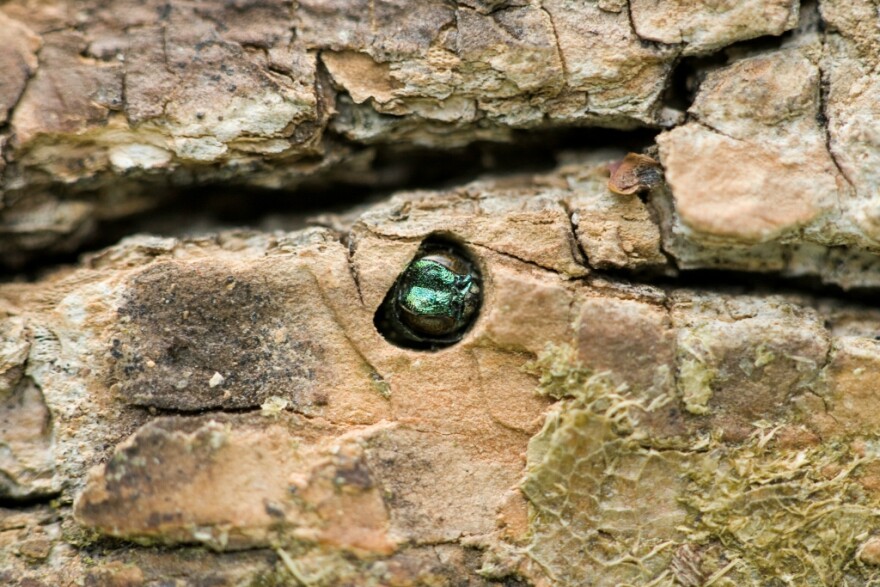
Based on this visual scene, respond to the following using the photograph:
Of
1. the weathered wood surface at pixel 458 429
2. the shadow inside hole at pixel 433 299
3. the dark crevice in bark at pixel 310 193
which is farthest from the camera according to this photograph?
the dark crevice in bark at pixel 310 193

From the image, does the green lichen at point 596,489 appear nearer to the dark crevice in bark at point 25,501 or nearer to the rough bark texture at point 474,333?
the rough bark texture at point 474,333

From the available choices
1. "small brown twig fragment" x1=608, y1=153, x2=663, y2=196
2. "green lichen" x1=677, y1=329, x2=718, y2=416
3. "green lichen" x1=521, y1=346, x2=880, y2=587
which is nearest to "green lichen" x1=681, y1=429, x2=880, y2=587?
"green lichen" x1=521, y1=346, x2=880, y2=587

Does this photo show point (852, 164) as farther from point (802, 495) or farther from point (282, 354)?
point (282, 354)

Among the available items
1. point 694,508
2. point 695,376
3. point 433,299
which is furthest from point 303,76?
point 694,508

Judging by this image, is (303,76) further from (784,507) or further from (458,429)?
(784,507)

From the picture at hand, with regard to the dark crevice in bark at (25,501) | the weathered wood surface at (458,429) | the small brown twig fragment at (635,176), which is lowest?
the dark crevice in bark at (25,501)

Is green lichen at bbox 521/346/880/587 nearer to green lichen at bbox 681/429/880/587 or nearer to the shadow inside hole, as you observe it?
green lichen at bbox 681/429/880/587

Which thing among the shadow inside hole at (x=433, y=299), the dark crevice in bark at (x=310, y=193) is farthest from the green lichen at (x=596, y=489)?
the dark crevice in bark at (x=310, y=193)
